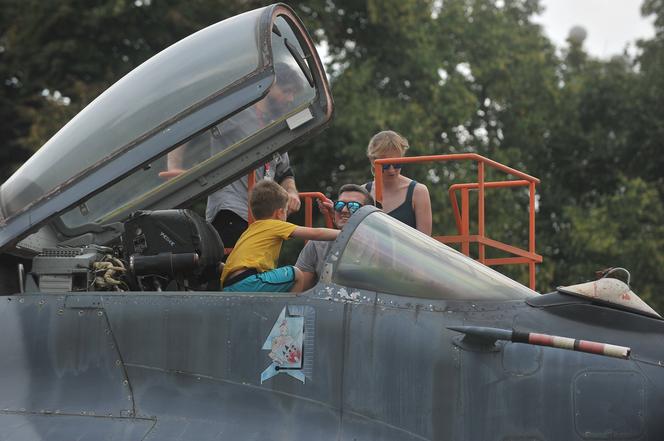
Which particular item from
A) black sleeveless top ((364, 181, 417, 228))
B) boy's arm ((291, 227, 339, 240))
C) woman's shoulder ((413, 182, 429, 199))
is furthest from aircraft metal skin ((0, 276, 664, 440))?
woman's shoulder ((413, 182, 429, 199))

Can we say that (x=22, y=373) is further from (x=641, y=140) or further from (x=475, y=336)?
(x=641, y=140)

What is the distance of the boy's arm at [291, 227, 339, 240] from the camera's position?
6.23 metres

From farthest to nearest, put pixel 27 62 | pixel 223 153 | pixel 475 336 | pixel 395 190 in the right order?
pixel 27 62 → pixel 395 190 → pixel 223 153 → pixel 475 336

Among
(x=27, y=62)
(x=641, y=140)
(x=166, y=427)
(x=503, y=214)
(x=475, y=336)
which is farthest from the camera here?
(x=641, y=140)

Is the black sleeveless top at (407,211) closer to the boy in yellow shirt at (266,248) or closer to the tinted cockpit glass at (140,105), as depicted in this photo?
the boy in yellow shirt at (266,248)

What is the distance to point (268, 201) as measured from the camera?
259 inches

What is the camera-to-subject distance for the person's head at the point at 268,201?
6.57 meters

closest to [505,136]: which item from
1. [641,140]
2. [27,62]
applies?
[641,140]

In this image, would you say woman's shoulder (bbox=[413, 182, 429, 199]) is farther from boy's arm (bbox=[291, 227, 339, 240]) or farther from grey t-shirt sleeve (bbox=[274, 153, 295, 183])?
boy's arm (bbox=[291, 227, 339, 240])

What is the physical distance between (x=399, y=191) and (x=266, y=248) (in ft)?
6.87

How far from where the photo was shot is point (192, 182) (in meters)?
7.47

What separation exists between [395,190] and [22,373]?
125 inches

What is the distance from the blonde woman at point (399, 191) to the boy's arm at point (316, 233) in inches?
72.3

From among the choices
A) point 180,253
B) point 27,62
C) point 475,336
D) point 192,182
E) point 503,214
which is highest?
point 27,62
